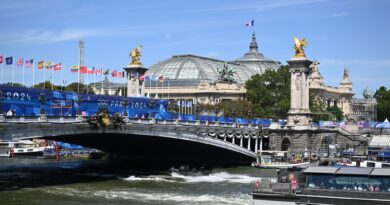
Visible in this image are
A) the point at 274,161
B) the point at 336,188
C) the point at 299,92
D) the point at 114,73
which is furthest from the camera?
the point at 299,92

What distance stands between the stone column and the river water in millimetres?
16054

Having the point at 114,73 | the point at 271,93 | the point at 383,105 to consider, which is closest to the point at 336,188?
the point at 114,73

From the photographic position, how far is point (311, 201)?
42.5 m

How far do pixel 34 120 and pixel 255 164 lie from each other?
43284 mm

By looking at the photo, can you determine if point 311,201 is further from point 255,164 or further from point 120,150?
point 120,150

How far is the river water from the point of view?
6131cm

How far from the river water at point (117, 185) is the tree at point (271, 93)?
41.5 metres

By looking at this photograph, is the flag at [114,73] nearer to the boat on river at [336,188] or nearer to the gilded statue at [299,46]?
the gilded statue at [299,46]

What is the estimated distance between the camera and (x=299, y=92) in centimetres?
11019

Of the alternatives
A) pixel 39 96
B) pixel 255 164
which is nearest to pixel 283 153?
pixel 255 164

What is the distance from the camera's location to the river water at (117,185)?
61.3 meters

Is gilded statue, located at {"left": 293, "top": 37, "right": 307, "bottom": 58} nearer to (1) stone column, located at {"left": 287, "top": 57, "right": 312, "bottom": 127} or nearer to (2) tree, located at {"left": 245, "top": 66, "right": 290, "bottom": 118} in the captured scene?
(1) stone column, located at {"left": 287, "top": 57, "right": 312, "bottom": 127}

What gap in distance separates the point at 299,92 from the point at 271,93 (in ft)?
109

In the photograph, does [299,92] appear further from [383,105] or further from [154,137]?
[383,105]
